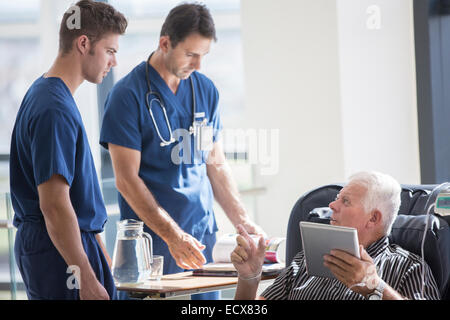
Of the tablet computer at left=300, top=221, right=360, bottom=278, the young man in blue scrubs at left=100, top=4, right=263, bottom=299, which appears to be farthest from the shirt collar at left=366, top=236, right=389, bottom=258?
the young man in blue scrubs at left=100, top=4, right=263, bottom=299

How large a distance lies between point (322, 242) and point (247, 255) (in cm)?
20

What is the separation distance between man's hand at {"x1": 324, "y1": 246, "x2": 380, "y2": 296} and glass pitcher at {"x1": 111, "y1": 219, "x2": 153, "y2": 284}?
0.56m

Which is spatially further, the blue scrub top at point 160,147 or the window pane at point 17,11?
the window pane at point 17,11

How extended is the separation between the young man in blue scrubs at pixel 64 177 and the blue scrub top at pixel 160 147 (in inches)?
14.2

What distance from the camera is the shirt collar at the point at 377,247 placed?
69.9 inches

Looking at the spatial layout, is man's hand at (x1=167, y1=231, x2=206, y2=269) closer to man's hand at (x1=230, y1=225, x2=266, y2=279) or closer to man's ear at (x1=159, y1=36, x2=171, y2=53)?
man's hand at (x1=230, y1=225, x2=266, y2=279)

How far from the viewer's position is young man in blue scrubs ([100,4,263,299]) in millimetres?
2203

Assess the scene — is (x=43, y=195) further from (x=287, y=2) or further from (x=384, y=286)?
(x=287, y=2)

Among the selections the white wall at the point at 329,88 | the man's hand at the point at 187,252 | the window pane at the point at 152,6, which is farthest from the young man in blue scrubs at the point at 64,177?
the window pane at the point at 152,6

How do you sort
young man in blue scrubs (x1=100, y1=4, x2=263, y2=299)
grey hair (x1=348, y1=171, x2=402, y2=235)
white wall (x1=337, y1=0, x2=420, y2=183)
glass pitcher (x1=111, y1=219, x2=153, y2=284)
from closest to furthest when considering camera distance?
grey hair (x1=348, y1=171, x2=402, y2=235)
glass pitcher (x1=111, y1=219, x2=153, y2=284)
young man in blue scrubs (x1=100, y1=4, x2=263, y2=299)
white wall (x1=337, y1=0, x2=420, y2=183)

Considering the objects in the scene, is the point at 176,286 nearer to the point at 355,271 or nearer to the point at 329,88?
the point at 355,271

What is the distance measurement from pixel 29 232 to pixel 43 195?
5.4 inches

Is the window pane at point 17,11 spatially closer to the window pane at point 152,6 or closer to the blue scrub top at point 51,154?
the window pane at point 152,6
